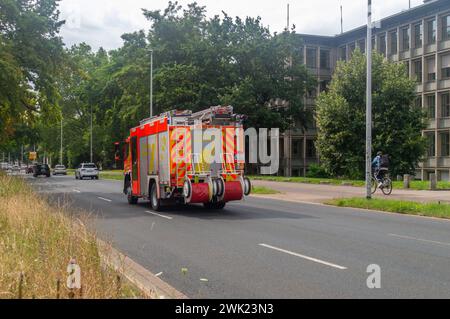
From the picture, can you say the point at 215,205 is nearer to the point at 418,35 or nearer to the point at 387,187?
the point at 387,187

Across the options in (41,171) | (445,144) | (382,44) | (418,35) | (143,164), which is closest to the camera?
(143,164)

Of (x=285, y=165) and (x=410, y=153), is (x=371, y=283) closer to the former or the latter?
(x=410, y=153)

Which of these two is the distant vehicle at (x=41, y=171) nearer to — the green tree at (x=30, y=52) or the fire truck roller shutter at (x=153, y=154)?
the green tree at (x=30, y=52)

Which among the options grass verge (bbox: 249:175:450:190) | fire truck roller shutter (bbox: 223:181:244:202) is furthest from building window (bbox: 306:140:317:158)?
fire truck roller shutter (bbox: 223:181:244:202)

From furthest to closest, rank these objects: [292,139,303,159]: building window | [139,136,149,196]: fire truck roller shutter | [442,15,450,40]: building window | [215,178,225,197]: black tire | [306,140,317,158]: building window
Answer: [306,140,317,158]: building window → [292,139,303,159]: building window → [442,15,450,40]: building window → [139,136,149,196]: fire truck roller shutter → [215,178,225,197]: black tire

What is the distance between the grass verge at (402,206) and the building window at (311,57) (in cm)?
5139

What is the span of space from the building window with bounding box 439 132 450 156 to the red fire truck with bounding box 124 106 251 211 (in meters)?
41.4

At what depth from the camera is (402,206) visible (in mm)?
17781

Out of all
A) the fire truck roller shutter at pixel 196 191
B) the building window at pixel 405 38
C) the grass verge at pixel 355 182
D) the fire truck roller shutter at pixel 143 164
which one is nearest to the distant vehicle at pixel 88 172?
the grass verge at pixel 355 182

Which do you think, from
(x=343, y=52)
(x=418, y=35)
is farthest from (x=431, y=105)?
(x=343, y=52)

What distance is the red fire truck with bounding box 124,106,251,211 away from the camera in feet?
53.3

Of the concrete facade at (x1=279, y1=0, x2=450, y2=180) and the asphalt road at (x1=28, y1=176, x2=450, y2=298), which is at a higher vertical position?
the concrete facade at (x1=279, y1=0, x2=450, y2=180)

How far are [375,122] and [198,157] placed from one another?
943 inches

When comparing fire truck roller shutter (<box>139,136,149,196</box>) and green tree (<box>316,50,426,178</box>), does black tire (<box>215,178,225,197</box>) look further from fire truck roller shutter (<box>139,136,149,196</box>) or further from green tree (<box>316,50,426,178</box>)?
green tree (<box>316,50,426,178</box>)
